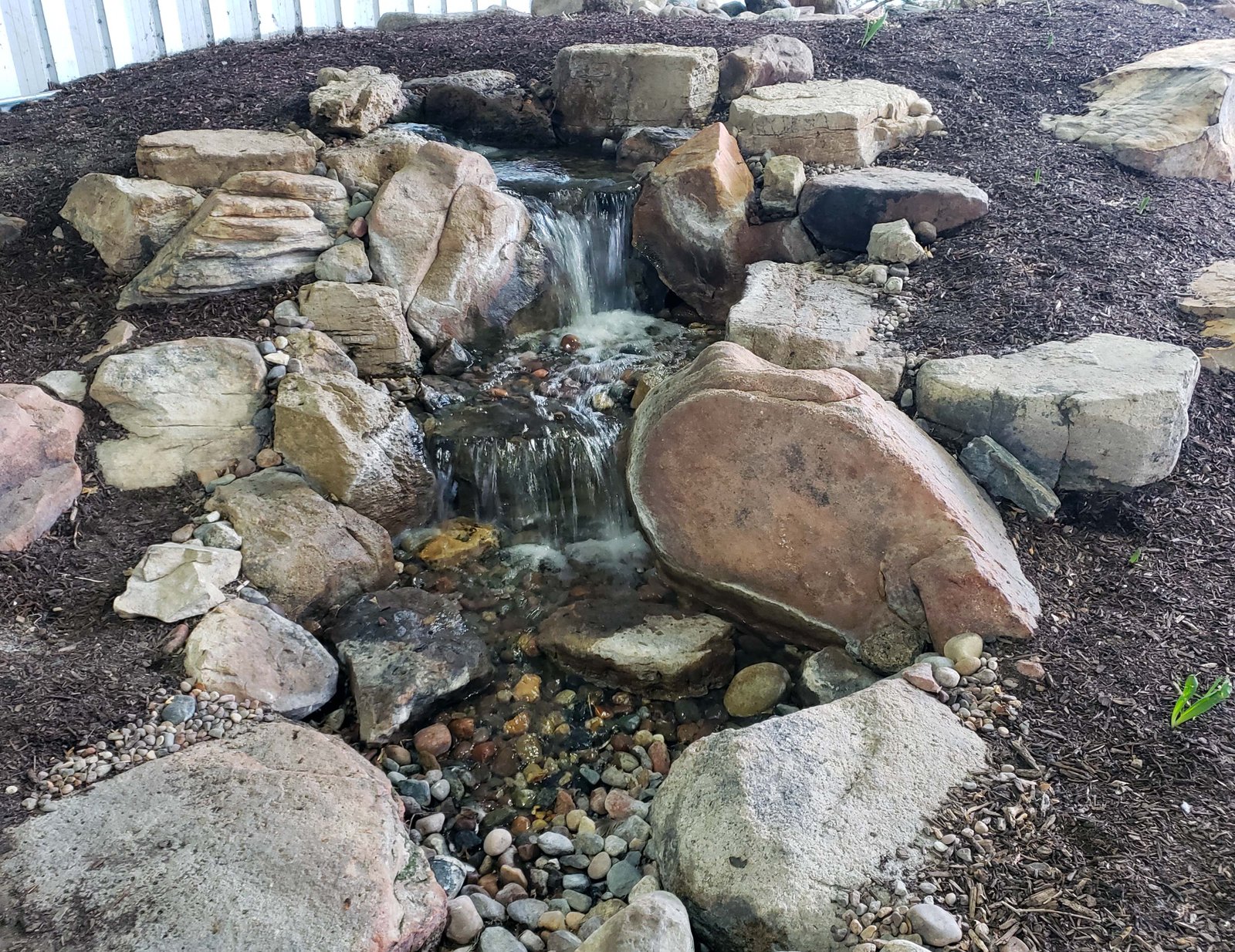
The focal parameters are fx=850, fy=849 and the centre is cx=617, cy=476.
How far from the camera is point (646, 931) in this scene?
75.1 inches

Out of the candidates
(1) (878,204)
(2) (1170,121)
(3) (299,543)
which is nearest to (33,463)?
(3) (299,543)

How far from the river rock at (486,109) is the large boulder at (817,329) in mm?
2725

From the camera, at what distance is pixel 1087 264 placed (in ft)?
14.0

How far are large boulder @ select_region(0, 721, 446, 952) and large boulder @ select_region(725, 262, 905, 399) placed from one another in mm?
2483

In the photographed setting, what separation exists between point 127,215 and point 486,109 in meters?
2.83

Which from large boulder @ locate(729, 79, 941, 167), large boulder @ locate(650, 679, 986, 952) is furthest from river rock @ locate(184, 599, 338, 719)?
large boulder @ locate(729, 79, 941, 167)

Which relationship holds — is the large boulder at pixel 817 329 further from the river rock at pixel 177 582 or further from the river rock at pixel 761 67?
the river rock at pixel 177 582

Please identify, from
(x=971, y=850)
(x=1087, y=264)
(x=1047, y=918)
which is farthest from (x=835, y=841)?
(x=1087, y=264)

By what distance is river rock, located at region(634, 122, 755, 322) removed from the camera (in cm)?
493

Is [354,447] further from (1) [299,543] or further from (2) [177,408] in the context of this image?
(2) [177,408]

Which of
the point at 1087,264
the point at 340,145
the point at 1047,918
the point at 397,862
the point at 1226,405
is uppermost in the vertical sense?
the point at 340,145

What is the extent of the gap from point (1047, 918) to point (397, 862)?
162 centimetres

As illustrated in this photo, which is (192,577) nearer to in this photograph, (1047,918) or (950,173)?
(1047,918)

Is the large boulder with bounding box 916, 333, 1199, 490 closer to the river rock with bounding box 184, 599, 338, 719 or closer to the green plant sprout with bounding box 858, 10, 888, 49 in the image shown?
the river rock with bounding box 184, 599, 338, 719
